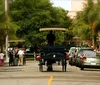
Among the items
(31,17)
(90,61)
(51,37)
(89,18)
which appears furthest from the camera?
(31,17)

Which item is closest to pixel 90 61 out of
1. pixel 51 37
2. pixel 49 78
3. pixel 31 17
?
pixel 51 37

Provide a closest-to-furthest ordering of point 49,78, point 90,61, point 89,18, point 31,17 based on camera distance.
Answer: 1. point 49,78
2. point 90,61
3. point 89,18
4. point 31,17

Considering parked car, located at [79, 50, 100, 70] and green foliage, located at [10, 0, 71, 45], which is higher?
green foliage, located at [10, 0, 71, 45]

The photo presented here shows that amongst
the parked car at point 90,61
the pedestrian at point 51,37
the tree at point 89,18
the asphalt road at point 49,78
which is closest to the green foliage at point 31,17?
the tree at point 89,18

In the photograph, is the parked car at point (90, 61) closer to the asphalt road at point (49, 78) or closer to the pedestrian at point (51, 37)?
the pedestrian at point (51, 37)

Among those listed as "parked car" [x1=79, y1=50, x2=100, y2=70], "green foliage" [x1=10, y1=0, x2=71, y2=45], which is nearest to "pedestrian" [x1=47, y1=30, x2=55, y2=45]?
"parked car" [x1=79, y1=50, x2=100, y2=70]

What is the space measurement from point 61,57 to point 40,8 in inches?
1821

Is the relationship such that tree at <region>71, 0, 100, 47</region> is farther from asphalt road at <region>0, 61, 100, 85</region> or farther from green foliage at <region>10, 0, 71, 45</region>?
asphalt road at <region>0, 61, 100, 85</region>

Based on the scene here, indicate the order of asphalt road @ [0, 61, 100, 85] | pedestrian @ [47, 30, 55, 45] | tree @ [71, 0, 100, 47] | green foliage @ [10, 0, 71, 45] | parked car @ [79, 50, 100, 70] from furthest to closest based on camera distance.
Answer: green foliage @ [10, 0, 71, 45]
tree @ [71, 0, 100, 47]
parked car @ [79, 50, 100, 70]
pedestrian @ [47, 30, 55, 45]
asphalt road @ [0, 61, 100, 85]

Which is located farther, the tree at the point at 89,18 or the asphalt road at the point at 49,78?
the tree at the point at 89,18

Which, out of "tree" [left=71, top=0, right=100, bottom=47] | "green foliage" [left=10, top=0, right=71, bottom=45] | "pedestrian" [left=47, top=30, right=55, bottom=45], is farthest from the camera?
"green foliage" [left=10, top=0, right=71, bottom=45]

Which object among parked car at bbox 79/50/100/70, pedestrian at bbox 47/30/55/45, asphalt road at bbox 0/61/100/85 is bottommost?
asphalt road at bbox 0/61/100/85

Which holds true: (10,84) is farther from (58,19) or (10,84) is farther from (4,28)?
(58,19)

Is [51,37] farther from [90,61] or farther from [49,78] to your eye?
[90,61]
